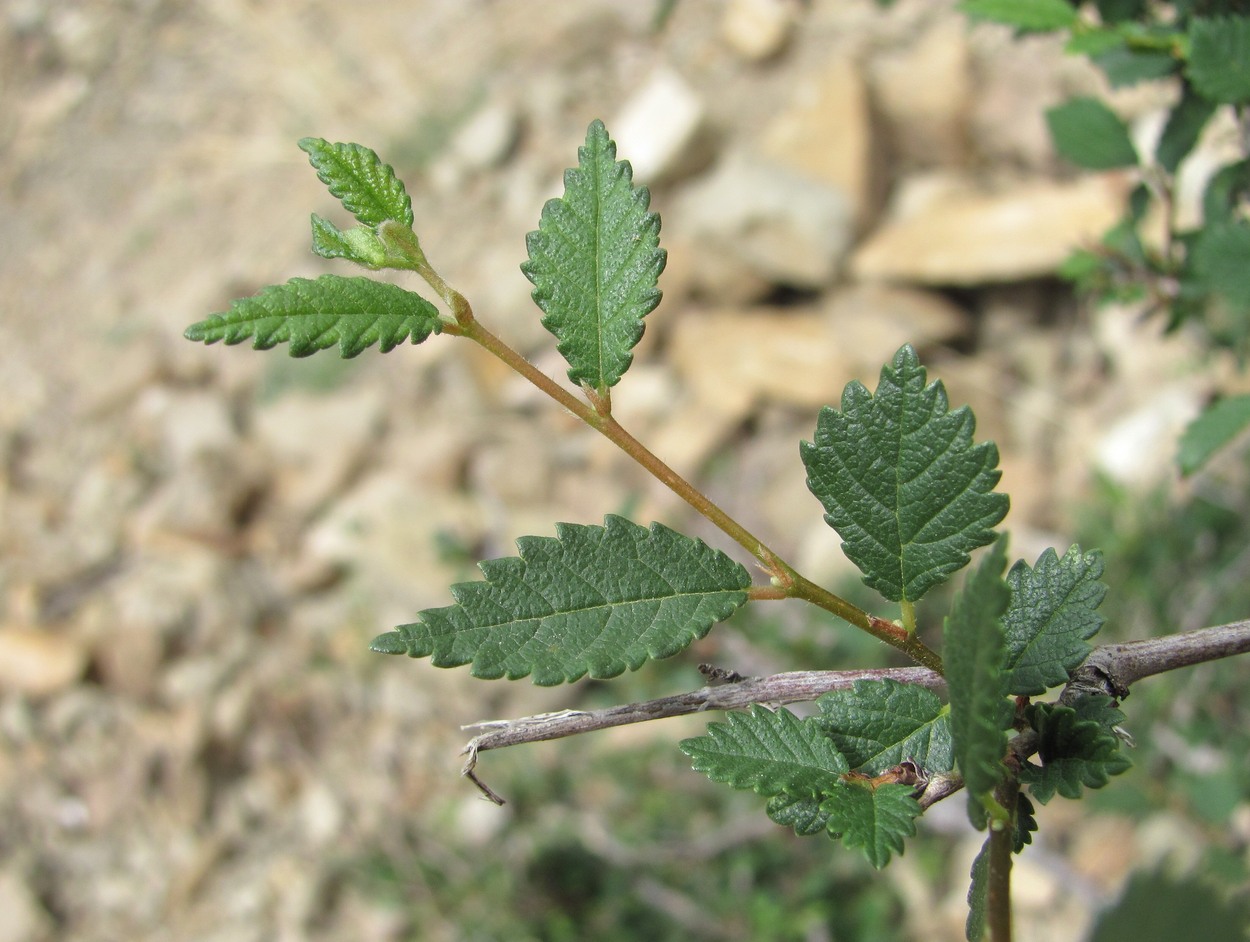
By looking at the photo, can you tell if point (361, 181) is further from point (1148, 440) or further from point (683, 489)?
point (1148, 440)

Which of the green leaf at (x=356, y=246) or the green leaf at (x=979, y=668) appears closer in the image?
the green leaf at (x=979, y=668)

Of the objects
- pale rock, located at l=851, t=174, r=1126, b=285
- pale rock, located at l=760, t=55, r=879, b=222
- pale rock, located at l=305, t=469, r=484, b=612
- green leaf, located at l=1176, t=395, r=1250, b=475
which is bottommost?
green leaf, located at l=1176, t=395, r=1250, b=475

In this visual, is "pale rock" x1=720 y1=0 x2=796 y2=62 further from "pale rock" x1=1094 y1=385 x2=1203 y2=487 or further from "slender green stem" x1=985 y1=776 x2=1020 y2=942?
"slender green stem" x1=985 y1=776 x2=1020 y2=942

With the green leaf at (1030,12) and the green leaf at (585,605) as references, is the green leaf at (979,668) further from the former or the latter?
the green leaf at (1030,12)

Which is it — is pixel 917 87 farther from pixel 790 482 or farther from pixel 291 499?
pixel 291 499

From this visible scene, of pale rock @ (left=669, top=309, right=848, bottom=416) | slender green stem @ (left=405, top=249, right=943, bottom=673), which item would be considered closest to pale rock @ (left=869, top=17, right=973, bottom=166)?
pale rock @ (left=669, top=309, right=848, bottom=416)

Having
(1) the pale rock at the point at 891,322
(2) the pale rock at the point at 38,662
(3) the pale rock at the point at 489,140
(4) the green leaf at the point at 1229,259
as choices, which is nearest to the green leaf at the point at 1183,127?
(4) the green leaf at the point at 1229,259
